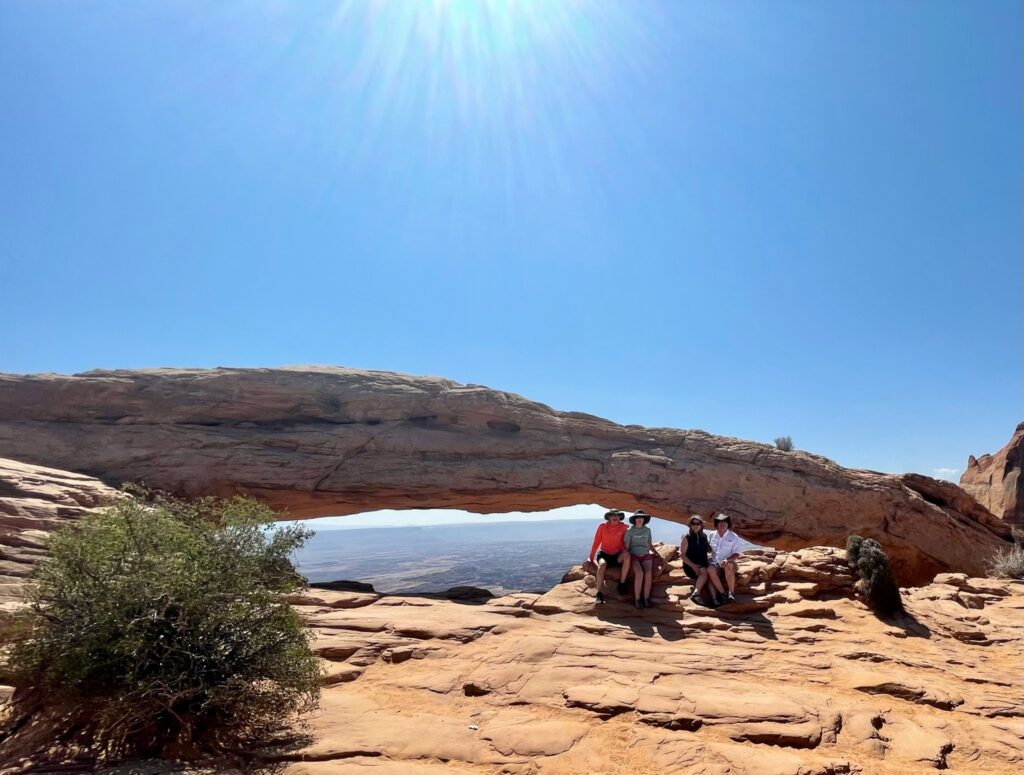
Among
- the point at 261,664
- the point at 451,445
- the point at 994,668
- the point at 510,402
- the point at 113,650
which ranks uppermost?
the point at 510,402

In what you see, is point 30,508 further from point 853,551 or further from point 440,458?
point 853,551

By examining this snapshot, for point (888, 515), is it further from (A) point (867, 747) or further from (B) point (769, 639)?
(A) point (867, 747)

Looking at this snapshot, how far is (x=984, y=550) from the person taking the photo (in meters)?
20.2

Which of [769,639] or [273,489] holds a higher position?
[273,489]

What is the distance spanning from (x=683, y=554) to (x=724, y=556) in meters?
0.80

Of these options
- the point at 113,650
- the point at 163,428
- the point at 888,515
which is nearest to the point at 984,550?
the point at 888,515

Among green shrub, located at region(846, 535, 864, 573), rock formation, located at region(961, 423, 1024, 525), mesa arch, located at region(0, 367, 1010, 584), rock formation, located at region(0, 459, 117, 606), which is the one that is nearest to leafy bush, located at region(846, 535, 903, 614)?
green shrub, located at region(846, 535, 864, 573)

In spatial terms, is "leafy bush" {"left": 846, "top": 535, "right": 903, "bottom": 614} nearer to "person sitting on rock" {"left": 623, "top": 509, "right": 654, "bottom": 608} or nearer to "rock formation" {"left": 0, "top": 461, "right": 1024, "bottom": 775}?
"rock formation" {"left": 0, "top": 461, "right": 1024, "bottom": 775}

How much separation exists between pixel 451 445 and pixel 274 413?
22.9 feet

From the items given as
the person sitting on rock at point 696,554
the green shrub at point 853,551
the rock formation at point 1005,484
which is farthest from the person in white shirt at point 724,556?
the rock formation at point 1005,484

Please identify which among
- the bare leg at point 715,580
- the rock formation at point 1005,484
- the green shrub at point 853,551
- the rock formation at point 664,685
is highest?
the rock formation at point 1005,484

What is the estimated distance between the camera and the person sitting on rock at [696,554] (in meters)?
10.6

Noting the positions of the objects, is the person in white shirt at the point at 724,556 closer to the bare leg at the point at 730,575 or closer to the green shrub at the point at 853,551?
the bare leg at the point at 730,575

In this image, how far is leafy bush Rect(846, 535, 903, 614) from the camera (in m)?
10.8
